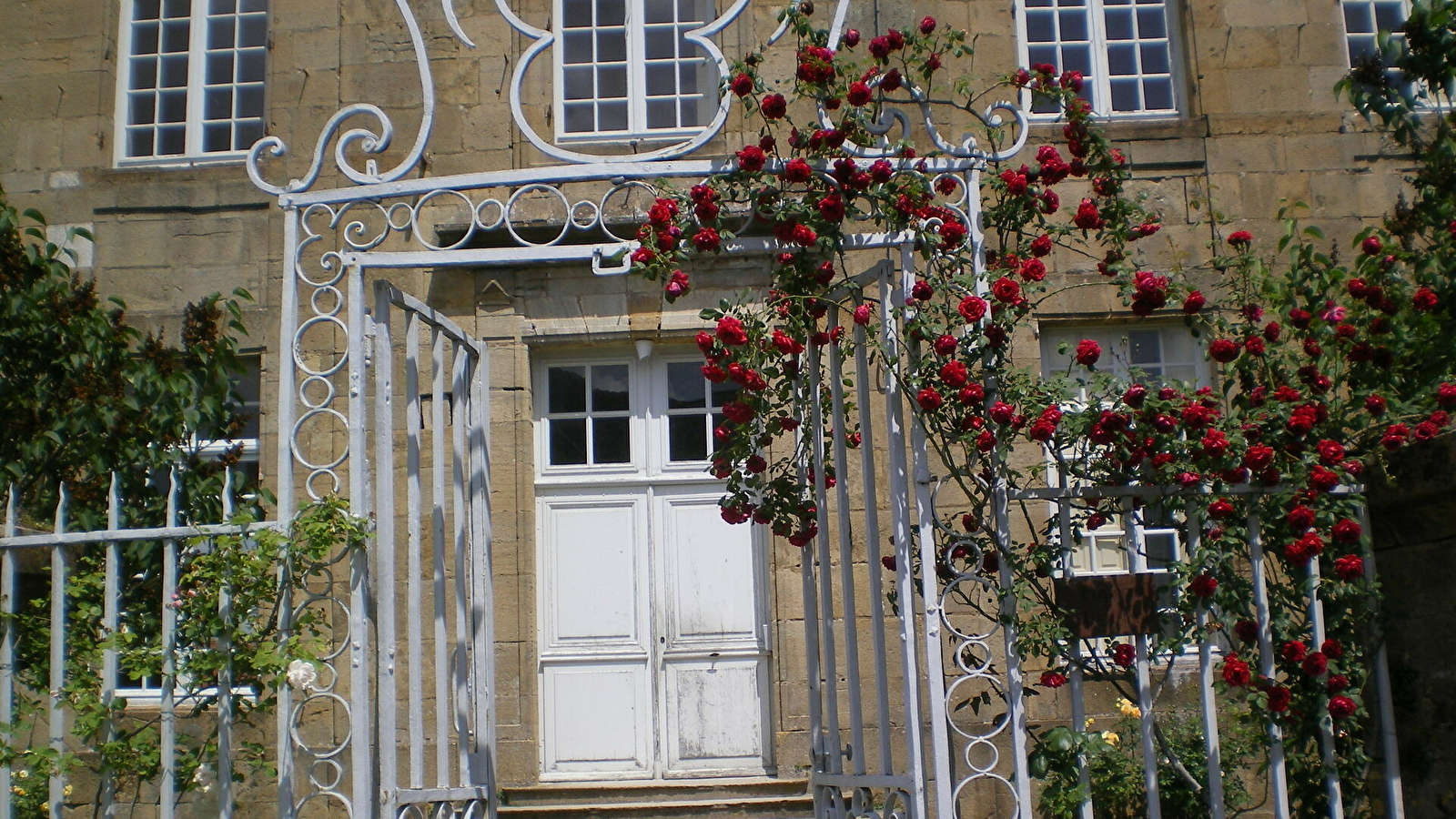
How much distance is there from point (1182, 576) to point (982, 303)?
0.86m

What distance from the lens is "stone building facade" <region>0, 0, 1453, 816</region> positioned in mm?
6277

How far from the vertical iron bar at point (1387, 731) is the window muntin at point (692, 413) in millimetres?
3737

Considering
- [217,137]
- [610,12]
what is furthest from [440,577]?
[217,137]

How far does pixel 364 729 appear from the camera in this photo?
3551mm

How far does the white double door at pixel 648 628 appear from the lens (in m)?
6.23

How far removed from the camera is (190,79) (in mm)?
7125

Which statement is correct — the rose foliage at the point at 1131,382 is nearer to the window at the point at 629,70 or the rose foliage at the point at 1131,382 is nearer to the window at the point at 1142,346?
the window at the point at 1142,346

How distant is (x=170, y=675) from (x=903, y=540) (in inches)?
79.5

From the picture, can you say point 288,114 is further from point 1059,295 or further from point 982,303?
point 982,303

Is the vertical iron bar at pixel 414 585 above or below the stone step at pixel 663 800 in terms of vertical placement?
above

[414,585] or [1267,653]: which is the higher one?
[414,585]

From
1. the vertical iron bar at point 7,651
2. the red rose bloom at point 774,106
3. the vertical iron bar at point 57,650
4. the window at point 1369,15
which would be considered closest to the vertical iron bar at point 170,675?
the vertical iron bar at point 57,650

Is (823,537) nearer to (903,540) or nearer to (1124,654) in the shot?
(903,540)

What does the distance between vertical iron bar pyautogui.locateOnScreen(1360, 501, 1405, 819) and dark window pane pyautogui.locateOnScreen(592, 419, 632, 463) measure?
396 centimetres
